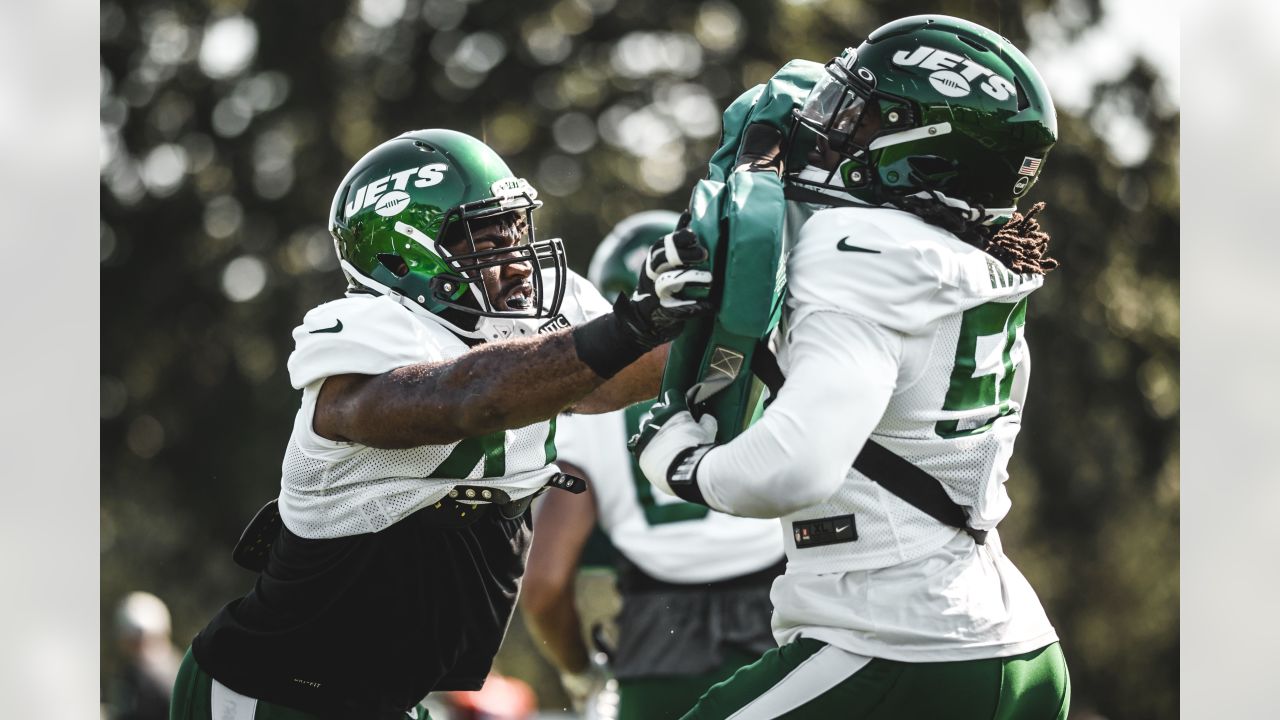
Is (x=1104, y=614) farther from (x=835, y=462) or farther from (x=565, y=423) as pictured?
(x=835, y=462)

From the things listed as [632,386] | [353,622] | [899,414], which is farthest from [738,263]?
[353,622]

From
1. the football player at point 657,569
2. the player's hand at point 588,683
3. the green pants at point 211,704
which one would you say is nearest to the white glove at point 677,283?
the green pants at point 211,704

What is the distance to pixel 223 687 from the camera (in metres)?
2.91

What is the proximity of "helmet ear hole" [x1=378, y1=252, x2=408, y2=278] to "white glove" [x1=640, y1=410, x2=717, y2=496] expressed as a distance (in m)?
0.80

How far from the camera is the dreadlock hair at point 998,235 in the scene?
2.53 m

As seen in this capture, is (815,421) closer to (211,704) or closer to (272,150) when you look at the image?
(211,704)

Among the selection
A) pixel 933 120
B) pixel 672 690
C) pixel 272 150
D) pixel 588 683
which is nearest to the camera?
pixel 933 120

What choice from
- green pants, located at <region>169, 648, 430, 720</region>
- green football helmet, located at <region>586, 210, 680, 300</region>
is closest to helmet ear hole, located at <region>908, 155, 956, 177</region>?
green pants, located at <region>169, 648, 430, 720</region>

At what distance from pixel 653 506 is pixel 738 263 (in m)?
A: 2.06

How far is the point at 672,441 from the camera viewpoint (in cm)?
248

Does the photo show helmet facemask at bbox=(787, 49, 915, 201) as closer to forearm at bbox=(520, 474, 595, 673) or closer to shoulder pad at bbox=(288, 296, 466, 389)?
shoulder pad at bbox=(288, 296, 466, 389)

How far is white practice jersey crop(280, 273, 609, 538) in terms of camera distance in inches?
112

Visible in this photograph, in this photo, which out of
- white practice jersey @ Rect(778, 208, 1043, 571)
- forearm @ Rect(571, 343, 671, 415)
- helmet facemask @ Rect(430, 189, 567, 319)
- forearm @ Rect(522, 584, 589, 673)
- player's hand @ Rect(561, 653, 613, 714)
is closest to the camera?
white practice jersey @ Rect(778, 208, 1043, 571)
